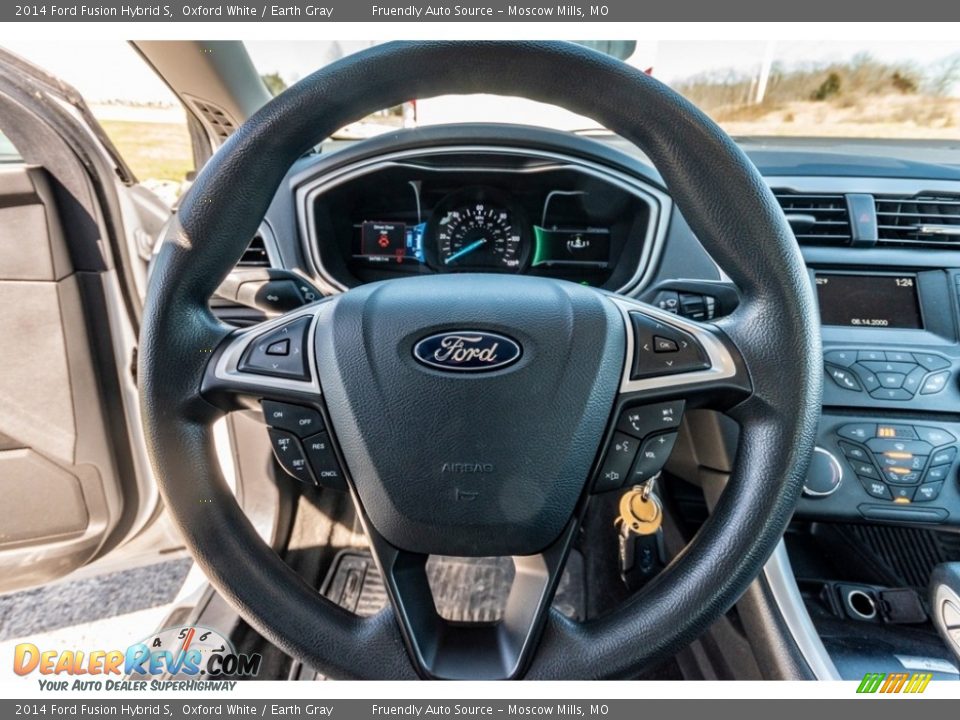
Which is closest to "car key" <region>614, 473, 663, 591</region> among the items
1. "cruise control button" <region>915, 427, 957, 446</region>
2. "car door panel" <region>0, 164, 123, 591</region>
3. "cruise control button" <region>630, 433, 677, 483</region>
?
"cruise control button" <region>630, 433, 677, 483</region>

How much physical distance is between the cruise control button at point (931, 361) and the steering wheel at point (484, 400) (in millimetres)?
714

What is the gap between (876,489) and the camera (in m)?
1.26

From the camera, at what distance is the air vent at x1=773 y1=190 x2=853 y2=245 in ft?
4.87

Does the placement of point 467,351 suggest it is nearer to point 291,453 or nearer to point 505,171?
point 291,453

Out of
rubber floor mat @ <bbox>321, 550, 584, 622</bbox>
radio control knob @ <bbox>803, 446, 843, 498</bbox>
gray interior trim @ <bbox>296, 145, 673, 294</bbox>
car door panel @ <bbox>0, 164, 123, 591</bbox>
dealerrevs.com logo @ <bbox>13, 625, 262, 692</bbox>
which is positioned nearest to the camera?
dealerrevs.com logo @ <bbox>13, 625, 262, 692</bbox>

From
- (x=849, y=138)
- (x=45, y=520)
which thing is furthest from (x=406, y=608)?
(x=849, y=138)

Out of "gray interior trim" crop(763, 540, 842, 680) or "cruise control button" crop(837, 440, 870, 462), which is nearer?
"gray interior trim" crop(763, 540, 842, 680)

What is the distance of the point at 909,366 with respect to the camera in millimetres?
1340

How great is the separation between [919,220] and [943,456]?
0.59 meters

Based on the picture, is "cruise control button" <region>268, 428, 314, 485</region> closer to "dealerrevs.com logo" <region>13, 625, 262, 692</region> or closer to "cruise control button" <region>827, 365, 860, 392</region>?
"dealerrevs.com logo" <region>13, 625, 262, 692</region>

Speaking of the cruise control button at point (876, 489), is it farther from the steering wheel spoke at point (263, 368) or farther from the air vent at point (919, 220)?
the steering wheel spoke at point (263, 368)

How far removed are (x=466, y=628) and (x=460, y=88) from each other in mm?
757

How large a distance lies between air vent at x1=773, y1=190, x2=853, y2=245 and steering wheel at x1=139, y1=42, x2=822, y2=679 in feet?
2.50
